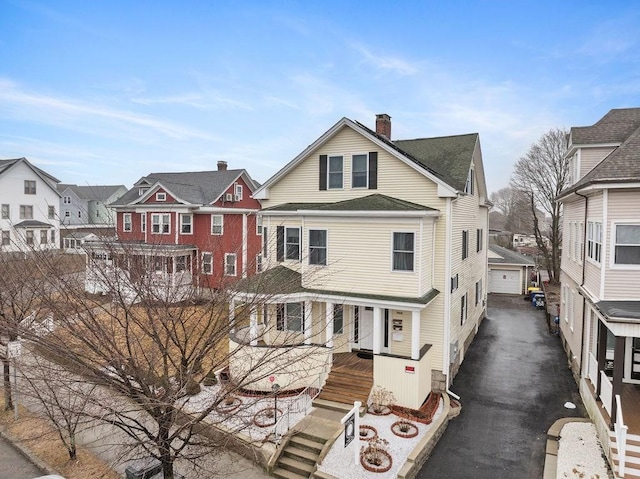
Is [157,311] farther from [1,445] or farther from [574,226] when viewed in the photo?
[574,226]

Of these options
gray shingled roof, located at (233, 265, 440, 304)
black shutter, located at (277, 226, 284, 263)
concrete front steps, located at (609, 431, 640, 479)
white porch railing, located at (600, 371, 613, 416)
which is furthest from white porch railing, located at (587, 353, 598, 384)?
black shutter, located at (277, 226, 284, 263)

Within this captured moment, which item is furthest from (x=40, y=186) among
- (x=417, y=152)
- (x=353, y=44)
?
(x=417, y=152)

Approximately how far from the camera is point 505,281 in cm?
3466

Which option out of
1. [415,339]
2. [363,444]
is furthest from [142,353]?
[415,339]

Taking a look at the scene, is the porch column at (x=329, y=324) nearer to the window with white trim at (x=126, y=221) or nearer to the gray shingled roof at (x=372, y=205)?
the gray shingled roof at (x=372, y=205)

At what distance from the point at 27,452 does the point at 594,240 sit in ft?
63.6

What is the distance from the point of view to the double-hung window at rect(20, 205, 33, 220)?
4538 cm

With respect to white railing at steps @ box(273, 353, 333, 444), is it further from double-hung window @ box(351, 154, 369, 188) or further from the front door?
double-hung window @ box(351, 154, 369, 188)

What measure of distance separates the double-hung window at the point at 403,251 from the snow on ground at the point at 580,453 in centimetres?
678

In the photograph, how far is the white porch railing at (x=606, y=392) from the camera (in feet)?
36.6

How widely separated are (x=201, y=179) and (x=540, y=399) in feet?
101

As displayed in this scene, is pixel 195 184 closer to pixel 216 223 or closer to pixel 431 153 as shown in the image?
pixel 216 223

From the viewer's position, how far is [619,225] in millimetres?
11734

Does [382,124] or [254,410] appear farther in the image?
[382,124]
